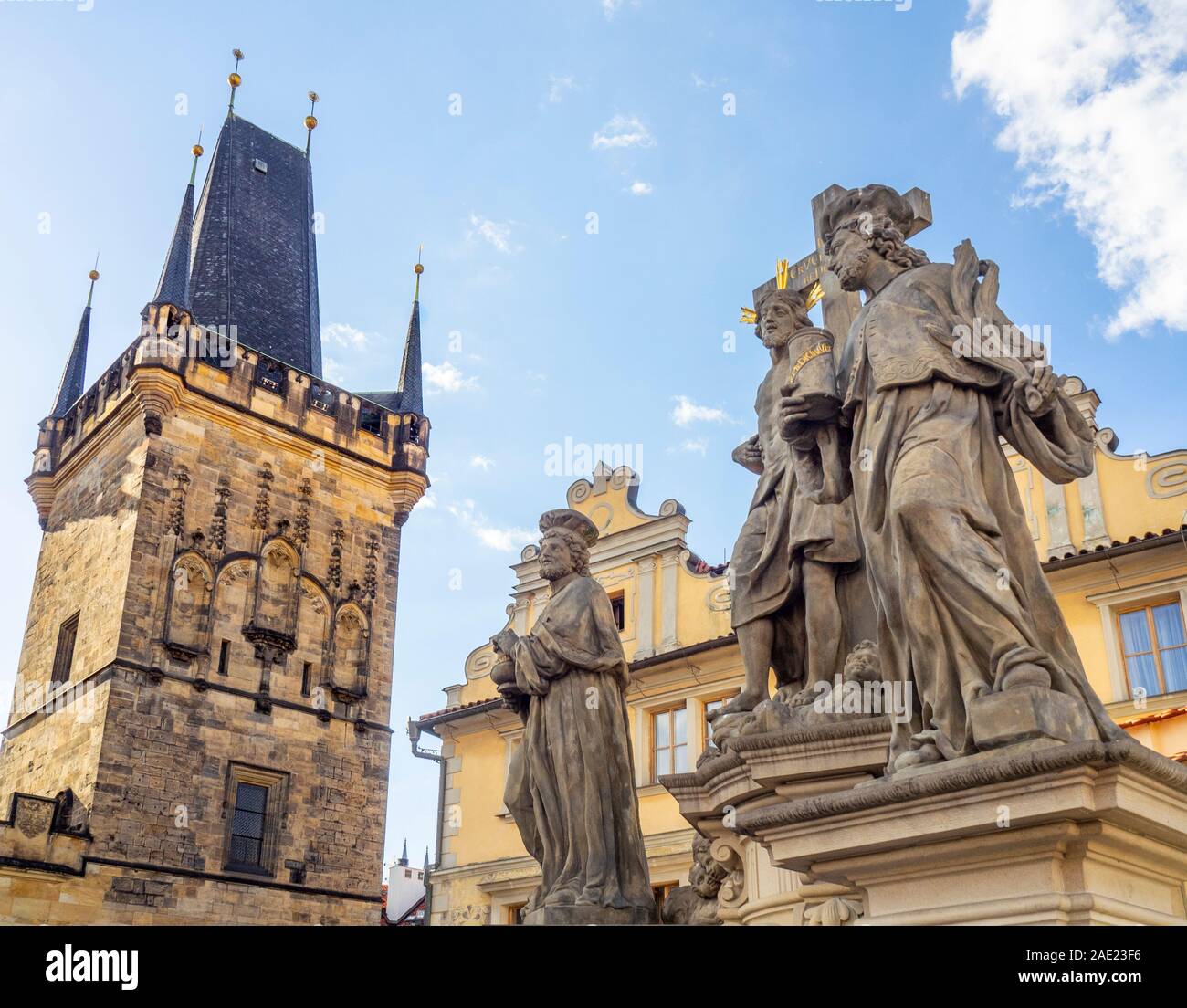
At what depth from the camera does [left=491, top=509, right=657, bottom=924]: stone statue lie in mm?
4918

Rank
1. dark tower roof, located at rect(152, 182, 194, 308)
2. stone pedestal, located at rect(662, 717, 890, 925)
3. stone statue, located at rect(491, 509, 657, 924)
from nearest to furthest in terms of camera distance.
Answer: stone pedestal, located at rect(662, 717, 890, 925), stone statue, located at rect(491, 509, 657, 924), dark tower roof, located at rect(152, 182, 194, 308)

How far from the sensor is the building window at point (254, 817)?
27.6m

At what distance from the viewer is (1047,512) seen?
640 inches

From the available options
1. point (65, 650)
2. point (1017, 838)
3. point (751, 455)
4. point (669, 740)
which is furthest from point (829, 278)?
point (65, 650)

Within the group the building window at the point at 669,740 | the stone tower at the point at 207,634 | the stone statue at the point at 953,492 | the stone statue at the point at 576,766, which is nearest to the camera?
the stone statue at the point at 953,492

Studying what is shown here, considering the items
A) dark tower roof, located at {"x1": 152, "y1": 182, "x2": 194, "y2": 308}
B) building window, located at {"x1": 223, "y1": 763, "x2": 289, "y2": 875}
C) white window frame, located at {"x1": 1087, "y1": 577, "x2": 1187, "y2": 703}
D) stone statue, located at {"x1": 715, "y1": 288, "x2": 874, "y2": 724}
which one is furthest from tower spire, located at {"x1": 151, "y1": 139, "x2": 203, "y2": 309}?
stone statue, located at {"x1": 715, "y1": 288, "x2": 874, "y2": 724}

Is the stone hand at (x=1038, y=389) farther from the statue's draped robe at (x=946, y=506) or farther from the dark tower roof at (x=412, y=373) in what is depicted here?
the dark tower roof at (x=412, y=373)

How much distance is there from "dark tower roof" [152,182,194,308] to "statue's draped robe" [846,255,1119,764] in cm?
3104

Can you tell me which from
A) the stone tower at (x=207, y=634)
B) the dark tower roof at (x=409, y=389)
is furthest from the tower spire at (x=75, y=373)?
the dark tower roof at (x=409, y=389)

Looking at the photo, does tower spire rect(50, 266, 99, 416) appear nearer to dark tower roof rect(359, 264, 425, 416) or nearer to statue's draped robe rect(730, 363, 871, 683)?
dark tower roof rect(359, 264, 425, 416)

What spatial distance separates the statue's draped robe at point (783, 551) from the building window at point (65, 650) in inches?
1089

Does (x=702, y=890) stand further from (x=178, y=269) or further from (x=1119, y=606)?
(x=178, y=269)
